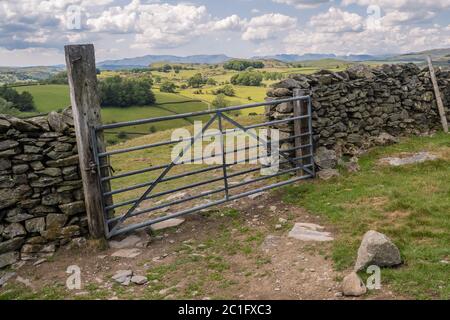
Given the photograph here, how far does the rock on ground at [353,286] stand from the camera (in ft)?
15.2

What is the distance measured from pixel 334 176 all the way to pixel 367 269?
4.35 meters

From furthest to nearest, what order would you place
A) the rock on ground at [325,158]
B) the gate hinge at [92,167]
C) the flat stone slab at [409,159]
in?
1. the flat stone slab at [409,159]
2. the rock on ground at [325,158]
3. the gate hinge at [92,167]

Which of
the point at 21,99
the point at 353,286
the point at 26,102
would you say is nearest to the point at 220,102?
the point at 26,102

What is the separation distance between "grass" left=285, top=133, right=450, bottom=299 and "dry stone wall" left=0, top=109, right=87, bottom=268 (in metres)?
4.19

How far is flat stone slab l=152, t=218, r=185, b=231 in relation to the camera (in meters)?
7.53

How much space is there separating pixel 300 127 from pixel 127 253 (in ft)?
15.7

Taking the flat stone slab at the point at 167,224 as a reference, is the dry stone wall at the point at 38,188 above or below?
above

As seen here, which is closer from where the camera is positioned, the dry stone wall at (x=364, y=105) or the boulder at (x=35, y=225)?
the boulder at (x=35, y=225)

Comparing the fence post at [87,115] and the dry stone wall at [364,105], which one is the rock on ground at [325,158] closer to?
the dry stone wall at [364,105]

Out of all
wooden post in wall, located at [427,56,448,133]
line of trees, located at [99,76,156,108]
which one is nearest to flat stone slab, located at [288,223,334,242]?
wooden post in wall, located at [427,56,448,133]

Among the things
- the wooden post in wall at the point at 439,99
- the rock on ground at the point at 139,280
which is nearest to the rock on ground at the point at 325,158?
the rock on ground at the point at 139,280

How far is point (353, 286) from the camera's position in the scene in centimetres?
468

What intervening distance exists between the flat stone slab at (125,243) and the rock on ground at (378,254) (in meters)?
3.63

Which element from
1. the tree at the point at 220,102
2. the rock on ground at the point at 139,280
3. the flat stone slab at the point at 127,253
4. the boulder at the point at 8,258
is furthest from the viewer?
the tree at the point at 220,102
